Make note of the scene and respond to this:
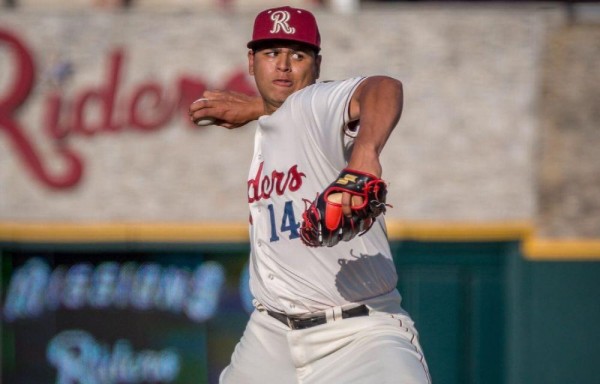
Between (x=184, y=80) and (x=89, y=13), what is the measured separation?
3.26 feet

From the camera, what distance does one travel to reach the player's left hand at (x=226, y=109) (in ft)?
18.1

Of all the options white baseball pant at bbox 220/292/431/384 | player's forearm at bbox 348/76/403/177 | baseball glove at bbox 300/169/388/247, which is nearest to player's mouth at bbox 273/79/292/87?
white baseball pant at bbox 220/292/431/384

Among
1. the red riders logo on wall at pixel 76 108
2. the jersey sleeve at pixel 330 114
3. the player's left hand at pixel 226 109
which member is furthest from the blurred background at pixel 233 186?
the jersey sleeve at pixel 330 114

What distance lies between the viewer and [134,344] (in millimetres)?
10906

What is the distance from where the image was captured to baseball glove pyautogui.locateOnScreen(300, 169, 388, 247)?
359 cm

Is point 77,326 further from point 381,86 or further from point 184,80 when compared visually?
point 381,86

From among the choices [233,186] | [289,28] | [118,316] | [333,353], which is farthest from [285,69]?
[118,316]

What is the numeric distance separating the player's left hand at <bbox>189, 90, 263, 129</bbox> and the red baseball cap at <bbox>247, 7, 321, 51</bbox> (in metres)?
0.68

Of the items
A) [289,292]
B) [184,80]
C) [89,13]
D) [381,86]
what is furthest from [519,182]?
[381,86]

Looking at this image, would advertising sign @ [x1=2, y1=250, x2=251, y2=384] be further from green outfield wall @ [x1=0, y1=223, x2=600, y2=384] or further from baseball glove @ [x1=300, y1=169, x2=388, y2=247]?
baseball glove @ [x1=300, y1=169, x2=388, y2=247]

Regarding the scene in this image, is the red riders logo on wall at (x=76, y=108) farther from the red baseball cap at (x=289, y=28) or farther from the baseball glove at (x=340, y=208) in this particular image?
the baseball glove at (x=340, y=208)

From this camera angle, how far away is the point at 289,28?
476 centimetres

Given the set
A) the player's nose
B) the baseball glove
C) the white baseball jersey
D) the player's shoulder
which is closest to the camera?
the baseball glove

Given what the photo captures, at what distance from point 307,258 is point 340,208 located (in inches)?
37.6
